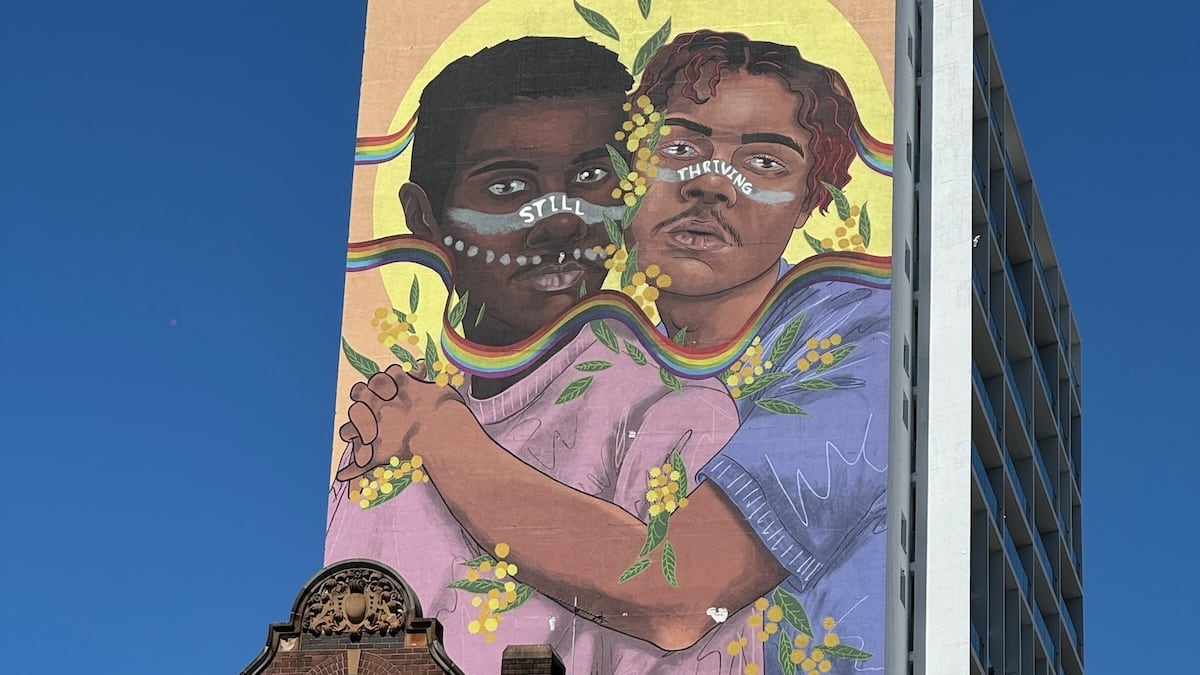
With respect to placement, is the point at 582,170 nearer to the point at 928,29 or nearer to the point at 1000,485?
the point at 928,29

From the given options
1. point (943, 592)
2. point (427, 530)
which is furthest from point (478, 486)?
point (943, 592)

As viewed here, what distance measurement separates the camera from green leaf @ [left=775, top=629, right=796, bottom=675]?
6381 centimetres

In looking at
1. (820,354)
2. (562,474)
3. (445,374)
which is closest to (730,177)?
(820,354)

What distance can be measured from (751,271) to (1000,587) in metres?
14.4

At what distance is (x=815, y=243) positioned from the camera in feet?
222

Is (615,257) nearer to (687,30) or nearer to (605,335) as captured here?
(605,335)

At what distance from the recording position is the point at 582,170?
70000mm

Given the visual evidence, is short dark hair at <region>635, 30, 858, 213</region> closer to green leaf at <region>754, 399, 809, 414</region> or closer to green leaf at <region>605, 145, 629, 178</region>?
green leaf at <region>605, 145, 629, 178</region>

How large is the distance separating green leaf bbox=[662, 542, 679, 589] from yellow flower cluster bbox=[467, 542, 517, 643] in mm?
4245

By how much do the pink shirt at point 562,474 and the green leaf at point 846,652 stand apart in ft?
14.2

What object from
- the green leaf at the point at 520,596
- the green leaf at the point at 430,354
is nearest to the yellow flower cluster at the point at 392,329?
the green leaf at the point at 430,354

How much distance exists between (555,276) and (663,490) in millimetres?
7349

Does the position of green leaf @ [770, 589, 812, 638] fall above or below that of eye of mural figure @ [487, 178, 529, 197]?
below

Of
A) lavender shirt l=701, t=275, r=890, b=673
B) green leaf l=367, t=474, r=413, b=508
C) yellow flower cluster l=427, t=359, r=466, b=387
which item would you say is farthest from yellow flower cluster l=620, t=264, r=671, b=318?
green leaf l=367, t=474, r=413, b=508
